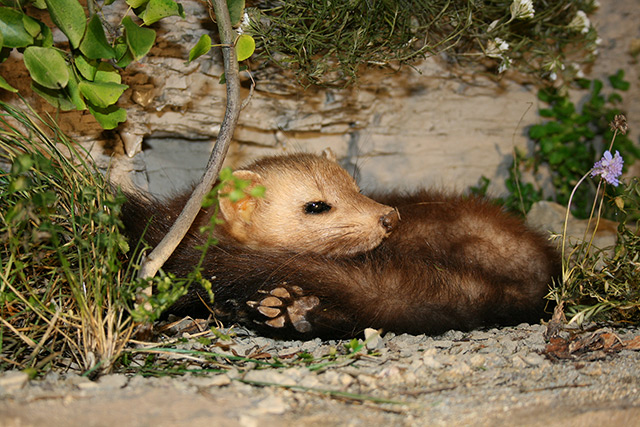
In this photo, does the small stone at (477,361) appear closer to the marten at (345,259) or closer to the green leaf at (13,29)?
the marten at (345,259)

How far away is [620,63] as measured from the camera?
5.73 metres

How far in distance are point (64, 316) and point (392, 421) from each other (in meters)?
1.56

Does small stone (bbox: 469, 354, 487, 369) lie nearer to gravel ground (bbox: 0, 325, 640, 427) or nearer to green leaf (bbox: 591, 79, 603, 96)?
gravel ground (bbox: 0, 325, 640, 427)

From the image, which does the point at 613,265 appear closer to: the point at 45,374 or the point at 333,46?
the point at 333,46

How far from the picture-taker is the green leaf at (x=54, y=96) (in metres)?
3.06

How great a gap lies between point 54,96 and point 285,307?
67.0 inches

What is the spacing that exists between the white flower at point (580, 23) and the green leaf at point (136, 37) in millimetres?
3805

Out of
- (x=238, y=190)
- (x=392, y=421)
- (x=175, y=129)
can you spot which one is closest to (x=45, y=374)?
(x=238, y=190)

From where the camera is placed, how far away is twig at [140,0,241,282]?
264 cm

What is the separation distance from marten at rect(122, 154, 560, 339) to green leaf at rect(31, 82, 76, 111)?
64 centimetres

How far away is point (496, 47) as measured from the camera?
179 inches

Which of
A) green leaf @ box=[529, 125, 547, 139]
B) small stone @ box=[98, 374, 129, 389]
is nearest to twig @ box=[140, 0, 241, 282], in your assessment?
small stone @ box=[98, 374, 129, 389]

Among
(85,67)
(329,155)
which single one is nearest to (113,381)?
(85,67)

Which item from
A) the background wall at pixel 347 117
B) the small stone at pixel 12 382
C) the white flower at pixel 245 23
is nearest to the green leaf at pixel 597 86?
the background wall at pixel 347 117
